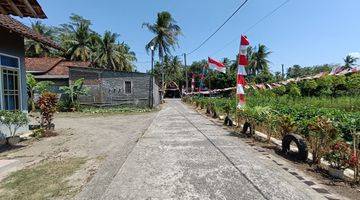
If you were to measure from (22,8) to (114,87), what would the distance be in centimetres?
2426

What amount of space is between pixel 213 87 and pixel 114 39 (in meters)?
Answer: 26.3

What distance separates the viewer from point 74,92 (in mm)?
28469

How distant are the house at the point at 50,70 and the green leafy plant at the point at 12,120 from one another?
1884 cm

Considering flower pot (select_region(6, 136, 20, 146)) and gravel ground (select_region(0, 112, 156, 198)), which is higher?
flower pot (select_region(6, 136, 20, 146))

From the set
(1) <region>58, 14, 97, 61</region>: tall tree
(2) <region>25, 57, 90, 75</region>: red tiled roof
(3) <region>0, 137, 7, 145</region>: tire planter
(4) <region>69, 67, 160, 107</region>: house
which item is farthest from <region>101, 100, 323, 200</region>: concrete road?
(1) <region>58, 14, 97, 61</region>: tall tree

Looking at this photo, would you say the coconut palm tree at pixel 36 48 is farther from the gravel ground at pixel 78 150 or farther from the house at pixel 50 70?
the gravel ground at pixel 78 150

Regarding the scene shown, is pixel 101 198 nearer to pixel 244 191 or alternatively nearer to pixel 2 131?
pixel 244 191

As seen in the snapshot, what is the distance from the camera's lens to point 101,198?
17.5 feet

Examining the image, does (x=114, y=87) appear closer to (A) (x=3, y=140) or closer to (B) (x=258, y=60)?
(A) (x=3, y=140)

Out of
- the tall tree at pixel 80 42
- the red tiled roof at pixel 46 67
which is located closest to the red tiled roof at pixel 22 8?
the red tiled roof at pixel 46 67

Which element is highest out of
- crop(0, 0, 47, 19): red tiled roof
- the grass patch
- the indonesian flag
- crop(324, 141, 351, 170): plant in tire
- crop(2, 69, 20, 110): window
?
the indonesian flag

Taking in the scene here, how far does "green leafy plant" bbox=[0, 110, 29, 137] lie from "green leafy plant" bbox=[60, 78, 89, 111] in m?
16.8

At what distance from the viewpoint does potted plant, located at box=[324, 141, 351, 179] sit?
6473 mm

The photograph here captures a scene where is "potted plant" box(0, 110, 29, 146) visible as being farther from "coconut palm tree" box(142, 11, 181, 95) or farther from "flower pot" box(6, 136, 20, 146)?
"coconut palm tree" box(142, 11, 181, 95)
